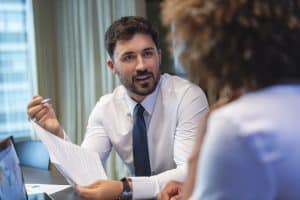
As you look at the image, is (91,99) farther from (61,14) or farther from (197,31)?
(197,31)

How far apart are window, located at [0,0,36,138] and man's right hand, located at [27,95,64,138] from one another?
67.0 inches

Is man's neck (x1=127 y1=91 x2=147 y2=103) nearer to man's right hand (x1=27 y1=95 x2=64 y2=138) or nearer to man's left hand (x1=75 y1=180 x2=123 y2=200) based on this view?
man's right hand (x1=27 y1=95 x2=64 y2=138)

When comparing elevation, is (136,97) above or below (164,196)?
above

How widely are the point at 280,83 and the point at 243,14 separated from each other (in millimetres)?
108

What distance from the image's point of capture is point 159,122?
1.85 m

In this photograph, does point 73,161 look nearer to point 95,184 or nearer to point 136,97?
point 95,184

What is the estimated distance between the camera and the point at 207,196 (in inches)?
22.2

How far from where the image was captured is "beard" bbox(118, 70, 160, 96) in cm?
177

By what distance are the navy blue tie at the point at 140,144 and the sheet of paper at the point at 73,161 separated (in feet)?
1.21

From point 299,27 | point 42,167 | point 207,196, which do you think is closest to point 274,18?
point 299,27

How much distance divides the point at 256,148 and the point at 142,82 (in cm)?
128

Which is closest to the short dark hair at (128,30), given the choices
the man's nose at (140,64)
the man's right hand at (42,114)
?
the man's nose at (140,64)

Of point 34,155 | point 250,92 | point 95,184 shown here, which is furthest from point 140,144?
point 250,92

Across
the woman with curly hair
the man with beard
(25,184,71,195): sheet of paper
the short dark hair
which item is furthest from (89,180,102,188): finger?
the woman with curly hair
